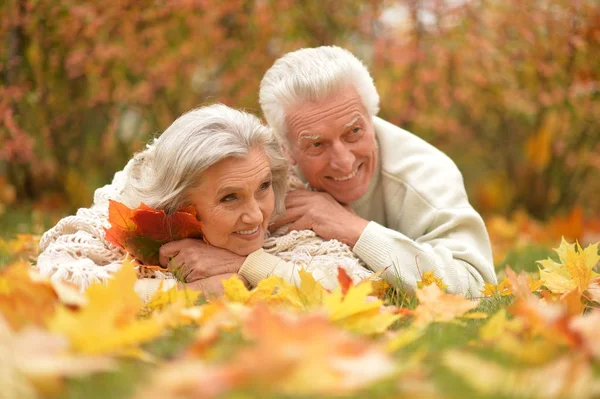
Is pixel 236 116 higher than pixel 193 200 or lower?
higher

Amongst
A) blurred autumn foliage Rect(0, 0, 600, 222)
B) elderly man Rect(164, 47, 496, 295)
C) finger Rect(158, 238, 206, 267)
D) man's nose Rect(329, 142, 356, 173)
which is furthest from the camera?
blurred autumn foliage Rect(0, 0, 600, 222)

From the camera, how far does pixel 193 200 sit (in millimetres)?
2818

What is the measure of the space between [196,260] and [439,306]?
1.07m

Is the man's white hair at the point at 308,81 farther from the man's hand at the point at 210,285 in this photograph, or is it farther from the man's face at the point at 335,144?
the man's hand at the point at 210,285

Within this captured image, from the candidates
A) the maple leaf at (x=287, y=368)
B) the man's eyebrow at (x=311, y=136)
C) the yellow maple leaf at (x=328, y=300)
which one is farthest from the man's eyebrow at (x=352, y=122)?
the maple leaf at (x=287, y=368)

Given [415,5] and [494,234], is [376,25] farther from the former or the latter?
[494,234]

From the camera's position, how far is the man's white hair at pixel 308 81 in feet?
10.5

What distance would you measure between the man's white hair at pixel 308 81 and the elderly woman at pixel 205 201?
32 cm

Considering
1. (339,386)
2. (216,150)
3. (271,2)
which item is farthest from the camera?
(271,2)

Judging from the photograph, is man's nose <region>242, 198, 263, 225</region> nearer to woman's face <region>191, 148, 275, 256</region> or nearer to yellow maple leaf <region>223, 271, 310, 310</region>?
woman's face <region>191, 148, 275, 256</region>

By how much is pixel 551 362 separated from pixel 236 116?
1.71 m

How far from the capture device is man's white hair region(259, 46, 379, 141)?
126 inches

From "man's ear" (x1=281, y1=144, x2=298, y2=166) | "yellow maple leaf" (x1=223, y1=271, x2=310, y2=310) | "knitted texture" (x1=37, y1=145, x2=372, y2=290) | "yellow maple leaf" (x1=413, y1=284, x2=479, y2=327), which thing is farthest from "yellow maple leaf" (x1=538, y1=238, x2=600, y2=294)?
"man's ear" (x1=281, y1=144, x2=298, y2=166)

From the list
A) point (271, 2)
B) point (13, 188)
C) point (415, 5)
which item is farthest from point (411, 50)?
point (13, 188)
